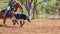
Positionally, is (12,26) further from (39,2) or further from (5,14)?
(39,2)

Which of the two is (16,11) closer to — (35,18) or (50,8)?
(35,18)

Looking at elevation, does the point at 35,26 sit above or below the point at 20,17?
below

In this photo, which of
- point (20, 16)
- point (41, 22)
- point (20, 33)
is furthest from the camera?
point (41, 22)

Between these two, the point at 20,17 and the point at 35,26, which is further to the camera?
the point at 35,26

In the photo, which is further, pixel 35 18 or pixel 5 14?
pixel 35 18

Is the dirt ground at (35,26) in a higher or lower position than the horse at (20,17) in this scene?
lower

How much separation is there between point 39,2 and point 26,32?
4192 mm

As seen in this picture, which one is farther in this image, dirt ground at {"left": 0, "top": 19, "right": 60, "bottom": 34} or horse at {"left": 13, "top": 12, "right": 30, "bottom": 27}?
horse at {"left": 13, "top": 12, "right": 30, "bottom": 27}

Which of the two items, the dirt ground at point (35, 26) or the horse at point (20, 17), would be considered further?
the horse at point (20, 17)

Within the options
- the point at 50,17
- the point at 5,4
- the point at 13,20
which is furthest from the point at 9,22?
the point at 50,17

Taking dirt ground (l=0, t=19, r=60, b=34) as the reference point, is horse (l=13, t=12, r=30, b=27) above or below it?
above

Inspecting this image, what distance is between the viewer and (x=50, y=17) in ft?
47.2

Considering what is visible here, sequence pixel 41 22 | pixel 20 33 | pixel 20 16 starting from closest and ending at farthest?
pixel 20 33 < pixel 20 16 < pixel 41 22

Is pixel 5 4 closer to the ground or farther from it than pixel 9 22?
farther from it
